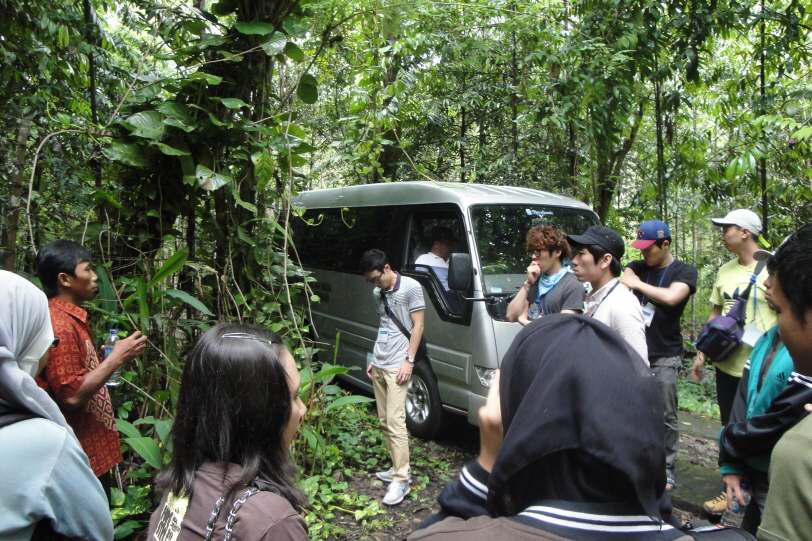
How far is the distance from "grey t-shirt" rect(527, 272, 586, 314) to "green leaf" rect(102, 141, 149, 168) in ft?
9.26

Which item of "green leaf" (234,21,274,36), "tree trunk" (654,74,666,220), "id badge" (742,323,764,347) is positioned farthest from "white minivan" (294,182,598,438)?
"tree trunk" (654,74,666,220)

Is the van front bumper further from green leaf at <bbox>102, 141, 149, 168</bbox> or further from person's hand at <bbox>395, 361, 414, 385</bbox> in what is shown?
green leaf at <bbox>102, 141, 149, 168</bbox>

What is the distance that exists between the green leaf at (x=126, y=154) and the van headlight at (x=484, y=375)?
9.71 ft

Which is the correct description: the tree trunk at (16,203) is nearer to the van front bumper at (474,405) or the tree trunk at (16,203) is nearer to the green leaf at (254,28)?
the green leaf at (254,28)

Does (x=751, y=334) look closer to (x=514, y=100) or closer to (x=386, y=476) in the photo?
(x=386, y=476)

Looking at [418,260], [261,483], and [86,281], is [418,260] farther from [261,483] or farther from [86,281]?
[261,483]

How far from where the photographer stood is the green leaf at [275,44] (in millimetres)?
3555

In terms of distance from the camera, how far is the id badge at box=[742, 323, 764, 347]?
3418mm

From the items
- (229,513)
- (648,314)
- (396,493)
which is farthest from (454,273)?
(229,513)

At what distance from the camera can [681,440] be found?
5.68 meters

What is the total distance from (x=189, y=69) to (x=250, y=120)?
1.63 ft

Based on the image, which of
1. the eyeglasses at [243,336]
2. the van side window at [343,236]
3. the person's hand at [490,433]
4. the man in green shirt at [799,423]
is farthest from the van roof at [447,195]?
the person's hand at [490,433]

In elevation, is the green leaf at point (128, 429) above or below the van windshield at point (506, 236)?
below

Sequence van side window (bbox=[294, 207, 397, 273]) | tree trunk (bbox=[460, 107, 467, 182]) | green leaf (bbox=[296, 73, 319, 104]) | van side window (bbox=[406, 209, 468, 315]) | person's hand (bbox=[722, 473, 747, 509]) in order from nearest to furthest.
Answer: person's hand (bbox=[722, 473, 747, 509])
green leaf (bbox=[296, 73, 319, 104])
van side window (bbox=[406, 209, 468, 315])
van side window (bbox=[294, 207, 397, 273])
tree trunk (bbox=[460, 107, 467, 182])
